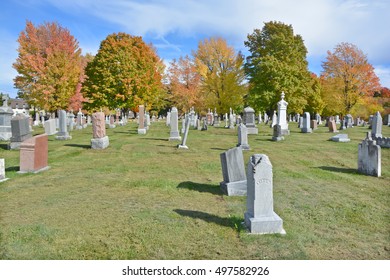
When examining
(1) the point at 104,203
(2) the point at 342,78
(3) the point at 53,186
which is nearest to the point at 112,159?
(3) the point at 53,186

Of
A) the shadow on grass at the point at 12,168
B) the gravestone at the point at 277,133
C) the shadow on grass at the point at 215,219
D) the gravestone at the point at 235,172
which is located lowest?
the shadow on grass at the point at 215,219

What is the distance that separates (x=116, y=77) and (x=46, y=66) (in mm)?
7733

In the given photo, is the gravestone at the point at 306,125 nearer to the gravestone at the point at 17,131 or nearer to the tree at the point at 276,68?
the tree at the point at 276,68

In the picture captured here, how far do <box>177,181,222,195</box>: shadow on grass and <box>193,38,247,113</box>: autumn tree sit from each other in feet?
105

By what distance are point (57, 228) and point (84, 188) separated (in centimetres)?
258

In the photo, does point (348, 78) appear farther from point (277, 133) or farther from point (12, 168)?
point (12, 168)

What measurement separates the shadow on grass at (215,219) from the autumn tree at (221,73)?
3402 cm

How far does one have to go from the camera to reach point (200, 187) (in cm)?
766

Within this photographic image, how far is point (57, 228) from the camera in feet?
16.1

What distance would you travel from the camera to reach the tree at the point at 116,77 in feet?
109

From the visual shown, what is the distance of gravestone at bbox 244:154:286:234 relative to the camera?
4.86m

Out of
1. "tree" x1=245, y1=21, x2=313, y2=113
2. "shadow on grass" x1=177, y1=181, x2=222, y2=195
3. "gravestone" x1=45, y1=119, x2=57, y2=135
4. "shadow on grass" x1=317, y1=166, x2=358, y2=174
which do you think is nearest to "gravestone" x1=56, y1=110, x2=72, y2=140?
"gravestone" x1=45, y1=119, x2=57, y2=135

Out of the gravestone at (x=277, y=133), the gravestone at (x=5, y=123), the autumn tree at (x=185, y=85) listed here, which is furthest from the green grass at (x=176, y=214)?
the autumn tree at (x=185, y=85)

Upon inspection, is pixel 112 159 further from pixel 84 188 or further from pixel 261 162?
pixel 261 162
